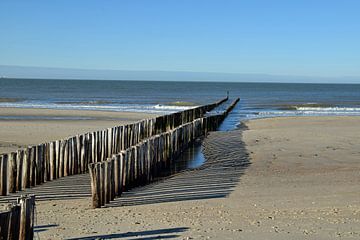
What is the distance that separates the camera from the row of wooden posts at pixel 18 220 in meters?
6.58

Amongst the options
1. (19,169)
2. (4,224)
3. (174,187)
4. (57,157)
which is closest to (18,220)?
(4,224)

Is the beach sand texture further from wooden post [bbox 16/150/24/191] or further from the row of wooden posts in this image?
the row of wooden posts

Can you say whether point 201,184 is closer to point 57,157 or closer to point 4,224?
point 57,157

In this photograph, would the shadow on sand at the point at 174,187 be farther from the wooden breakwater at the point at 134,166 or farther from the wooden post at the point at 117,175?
the wooden breakwater at the point at 134,166

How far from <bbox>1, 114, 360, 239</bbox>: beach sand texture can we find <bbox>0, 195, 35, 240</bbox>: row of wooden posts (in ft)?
3.21

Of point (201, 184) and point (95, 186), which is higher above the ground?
point (95, 186)

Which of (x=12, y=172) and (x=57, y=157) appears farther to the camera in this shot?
(x=57, y=157)

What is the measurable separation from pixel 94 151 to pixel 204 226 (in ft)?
27.6

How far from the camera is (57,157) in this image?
14266mm

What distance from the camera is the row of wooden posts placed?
21.6 ft

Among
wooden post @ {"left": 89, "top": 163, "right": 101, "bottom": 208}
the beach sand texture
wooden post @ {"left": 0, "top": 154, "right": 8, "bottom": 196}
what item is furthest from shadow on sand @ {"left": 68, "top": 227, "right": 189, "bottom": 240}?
wooden post @ {"left": 0, "top": 154, "right": 8, "bottom": 196}

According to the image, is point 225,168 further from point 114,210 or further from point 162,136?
point 114,210

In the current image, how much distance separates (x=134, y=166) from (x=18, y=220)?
6.31 metres

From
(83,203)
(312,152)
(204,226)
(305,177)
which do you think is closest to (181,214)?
(204,226)
